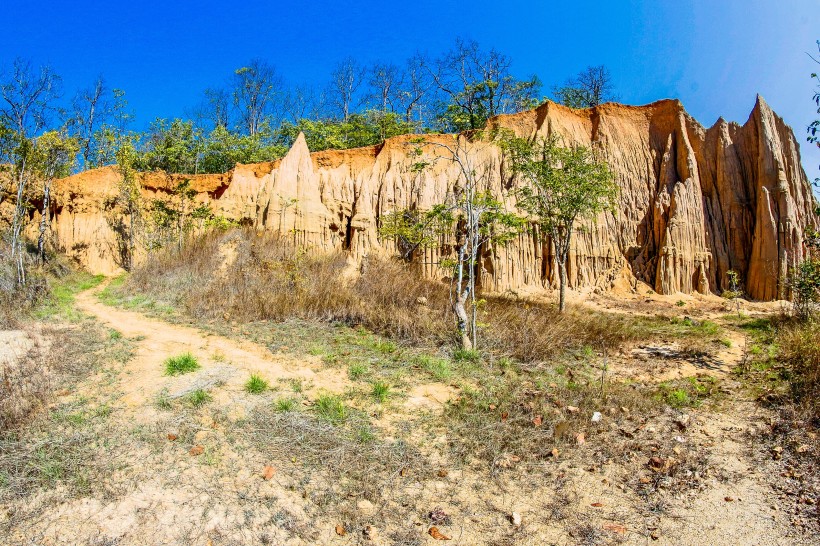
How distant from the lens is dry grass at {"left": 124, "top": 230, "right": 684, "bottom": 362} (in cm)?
966

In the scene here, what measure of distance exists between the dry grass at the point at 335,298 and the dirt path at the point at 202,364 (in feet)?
5.07

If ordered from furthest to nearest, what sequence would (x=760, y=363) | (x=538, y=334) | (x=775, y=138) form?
(x=775, y=138) → (x=538, y=334) → (x=760, y=363)

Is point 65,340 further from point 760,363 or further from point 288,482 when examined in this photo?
point 760,363

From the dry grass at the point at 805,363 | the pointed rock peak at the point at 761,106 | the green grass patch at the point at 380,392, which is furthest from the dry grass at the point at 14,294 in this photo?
the pointed rock peak at the point at 761,106

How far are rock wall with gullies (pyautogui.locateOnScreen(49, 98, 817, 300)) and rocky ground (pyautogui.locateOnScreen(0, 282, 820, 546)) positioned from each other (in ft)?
35.2

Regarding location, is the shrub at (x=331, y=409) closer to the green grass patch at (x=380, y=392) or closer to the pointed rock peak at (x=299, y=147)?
the green grass patch at (x=380, y=392)

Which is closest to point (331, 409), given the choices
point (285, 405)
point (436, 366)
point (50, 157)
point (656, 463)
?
point (285, 405)

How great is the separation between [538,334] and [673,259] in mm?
11066

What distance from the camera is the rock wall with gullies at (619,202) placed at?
1756 centimetres

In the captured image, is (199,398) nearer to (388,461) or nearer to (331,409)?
(331,409)

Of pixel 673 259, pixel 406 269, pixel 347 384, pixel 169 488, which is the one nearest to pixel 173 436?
pixel 169 488

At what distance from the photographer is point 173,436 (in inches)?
211

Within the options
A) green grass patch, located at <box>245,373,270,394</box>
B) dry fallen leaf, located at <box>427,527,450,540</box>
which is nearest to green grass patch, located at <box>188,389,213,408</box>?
green grass patch, located at <box>245,373,270,394</box>

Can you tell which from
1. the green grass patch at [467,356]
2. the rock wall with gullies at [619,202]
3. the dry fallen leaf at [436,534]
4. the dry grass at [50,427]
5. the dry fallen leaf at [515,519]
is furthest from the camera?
the rock wall with gullies at [619,202]
